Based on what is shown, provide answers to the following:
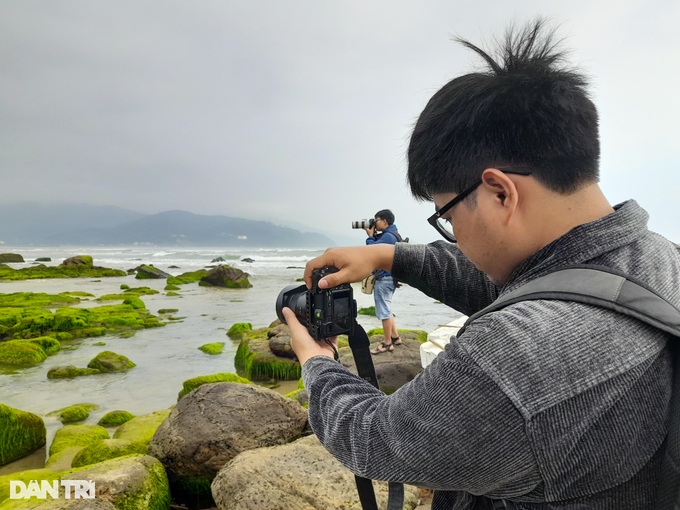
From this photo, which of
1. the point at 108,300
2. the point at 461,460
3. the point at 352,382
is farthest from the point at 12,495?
the point at 108,300

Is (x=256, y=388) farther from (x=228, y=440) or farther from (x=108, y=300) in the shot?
(x=108, y=300)

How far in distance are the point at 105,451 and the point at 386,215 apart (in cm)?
519

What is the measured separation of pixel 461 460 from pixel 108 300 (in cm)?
2119

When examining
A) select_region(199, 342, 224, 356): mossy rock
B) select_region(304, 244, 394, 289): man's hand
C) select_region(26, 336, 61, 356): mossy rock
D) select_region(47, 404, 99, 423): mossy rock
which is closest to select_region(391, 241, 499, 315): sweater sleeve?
select_region(304, 244, 394, 289): man's hand

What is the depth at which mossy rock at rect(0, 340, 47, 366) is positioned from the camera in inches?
362

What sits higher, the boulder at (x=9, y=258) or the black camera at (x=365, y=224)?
the black camera at (x=365, y=224)

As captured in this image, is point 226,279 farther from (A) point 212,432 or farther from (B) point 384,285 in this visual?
(A) point 212,432

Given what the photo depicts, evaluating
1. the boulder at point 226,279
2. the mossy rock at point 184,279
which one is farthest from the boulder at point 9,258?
the boulder at point 226,279

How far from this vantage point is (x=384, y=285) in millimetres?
7988

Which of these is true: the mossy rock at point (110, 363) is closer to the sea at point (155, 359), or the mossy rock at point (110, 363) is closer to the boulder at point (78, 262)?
the sea at point (155, 359)

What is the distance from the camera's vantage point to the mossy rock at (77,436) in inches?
201

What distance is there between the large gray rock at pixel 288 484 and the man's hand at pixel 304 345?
6.50 ft

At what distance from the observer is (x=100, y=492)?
3324 mm

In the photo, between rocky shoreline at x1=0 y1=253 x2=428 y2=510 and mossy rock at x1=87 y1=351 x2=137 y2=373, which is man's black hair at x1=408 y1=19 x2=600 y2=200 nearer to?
rocky shoreline at x1=0 y1=253 x2=428 y2=510
